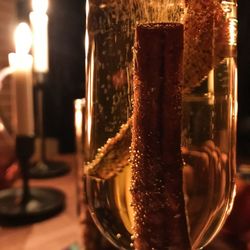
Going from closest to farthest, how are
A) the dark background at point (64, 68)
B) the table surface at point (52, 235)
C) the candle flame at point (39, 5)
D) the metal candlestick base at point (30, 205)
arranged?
the table surface at point (52, 235), the metal candlestick base at point (30, 205), the candle flame at point (39, 5), the dark background at point (64, 68)

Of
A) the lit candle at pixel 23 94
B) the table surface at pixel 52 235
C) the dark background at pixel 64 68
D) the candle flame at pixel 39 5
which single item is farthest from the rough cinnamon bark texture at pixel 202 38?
the dark background at pixel 64 68

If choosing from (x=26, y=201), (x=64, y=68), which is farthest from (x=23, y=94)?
(x=64, y=68)

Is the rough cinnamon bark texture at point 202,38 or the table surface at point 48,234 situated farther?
the table surface at point 48,234

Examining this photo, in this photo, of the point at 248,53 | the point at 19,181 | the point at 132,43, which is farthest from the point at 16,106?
the point at 248,53

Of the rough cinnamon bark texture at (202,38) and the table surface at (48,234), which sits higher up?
the rough cinnamon bark texture at (202,38)

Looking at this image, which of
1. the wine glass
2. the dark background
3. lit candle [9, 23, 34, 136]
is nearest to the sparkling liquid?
the wine glass

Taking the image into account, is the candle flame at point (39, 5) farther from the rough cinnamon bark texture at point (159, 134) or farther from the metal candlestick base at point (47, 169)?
the rough cinnamon bark texture at point (159, 134)

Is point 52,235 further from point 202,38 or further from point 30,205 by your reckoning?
point 202,38

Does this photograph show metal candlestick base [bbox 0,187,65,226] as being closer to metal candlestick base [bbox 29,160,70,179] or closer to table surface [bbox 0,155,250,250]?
table surface [bbox 0,155,250,250]
